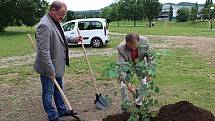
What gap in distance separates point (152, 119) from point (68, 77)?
18.5 feet

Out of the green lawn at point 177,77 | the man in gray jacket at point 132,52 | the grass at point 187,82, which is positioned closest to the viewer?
the man in gray jacket at point 132,52

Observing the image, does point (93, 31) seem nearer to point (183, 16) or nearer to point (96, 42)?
point (96, 42)

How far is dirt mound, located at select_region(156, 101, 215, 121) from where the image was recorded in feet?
18.2

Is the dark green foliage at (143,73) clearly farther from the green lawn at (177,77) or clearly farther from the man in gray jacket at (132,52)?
the green lawn at (177,77)

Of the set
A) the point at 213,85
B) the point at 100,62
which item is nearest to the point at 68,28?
the point at 100,62

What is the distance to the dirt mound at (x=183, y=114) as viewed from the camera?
18.2 ft

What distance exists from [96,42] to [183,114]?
1582cm

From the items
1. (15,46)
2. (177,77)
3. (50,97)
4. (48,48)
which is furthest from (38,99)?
(15,46)

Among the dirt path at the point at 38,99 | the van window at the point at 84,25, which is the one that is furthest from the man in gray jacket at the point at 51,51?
the van window at the point at 84,25

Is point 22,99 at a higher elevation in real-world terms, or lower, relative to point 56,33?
lower

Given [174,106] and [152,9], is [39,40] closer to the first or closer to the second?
[174,106]

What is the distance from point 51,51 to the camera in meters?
6.05

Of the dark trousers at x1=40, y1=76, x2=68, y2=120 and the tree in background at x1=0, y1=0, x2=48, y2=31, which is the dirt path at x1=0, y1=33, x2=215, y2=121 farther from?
the tree in background at x1=0, y1=0, x2=48, y2=31

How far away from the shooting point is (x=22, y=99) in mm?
8438
